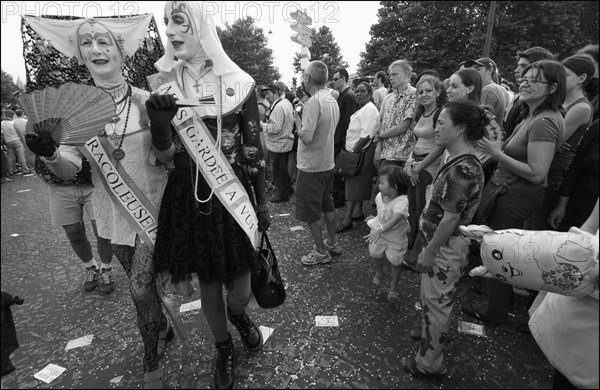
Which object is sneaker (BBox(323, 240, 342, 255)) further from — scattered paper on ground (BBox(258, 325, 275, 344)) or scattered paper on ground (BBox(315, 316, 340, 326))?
scattered paper on ground (BBox(258, 325, 275, 344))

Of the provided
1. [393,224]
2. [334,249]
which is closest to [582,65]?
[393,224]

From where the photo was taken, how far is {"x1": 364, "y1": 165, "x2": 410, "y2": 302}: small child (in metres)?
2.73

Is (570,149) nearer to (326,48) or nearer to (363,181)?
(363,181)

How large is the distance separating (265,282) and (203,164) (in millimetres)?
878

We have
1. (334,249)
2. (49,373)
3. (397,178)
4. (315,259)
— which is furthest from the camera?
(334,249)

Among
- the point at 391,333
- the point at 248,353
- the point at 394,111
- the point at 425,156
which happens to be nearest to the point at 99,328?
the point at 248,353

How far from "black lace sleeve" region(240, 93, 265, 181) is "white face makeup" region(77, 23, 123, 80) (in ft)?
2.67

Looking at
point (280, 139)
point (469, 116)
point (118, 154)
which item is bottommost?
point (280, 139)

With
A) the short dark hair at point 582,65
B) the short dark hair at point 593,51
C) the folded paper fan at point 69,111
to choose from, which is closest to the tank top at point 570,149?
the short dark hair at point 582,65

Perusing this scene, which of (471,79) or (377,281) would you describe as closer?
(471,79)

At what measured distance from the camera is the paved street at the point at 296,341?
2074 millimetres

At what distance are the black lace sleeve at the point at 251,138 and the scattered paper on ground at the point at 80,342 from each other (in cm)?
189

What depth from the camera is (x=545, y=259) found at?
118 cm

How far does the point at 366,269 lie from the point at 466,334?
1.18 meters
